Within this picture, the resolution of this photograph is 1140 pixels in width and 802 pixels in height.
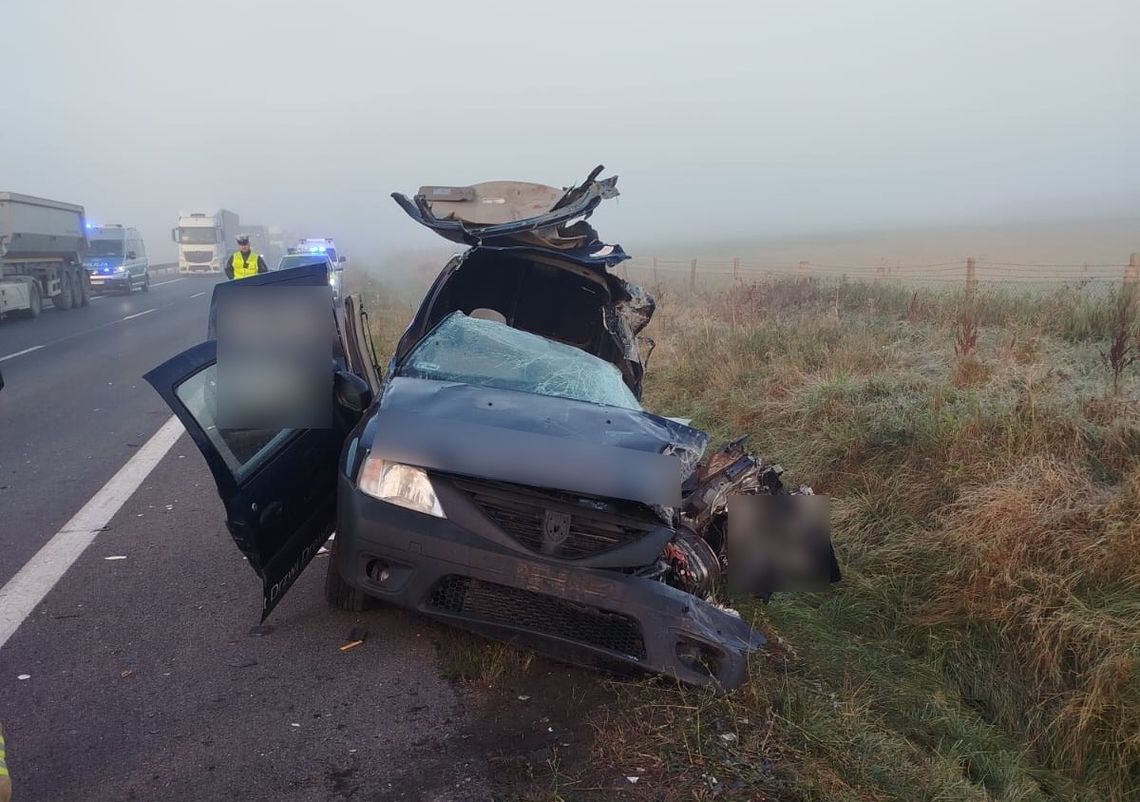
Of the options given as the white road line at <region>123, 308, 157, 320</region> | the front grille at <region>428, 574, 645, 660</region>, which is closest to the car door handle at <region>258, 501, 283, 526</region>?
the front grille at <region>428, 574, 645, 660</region>

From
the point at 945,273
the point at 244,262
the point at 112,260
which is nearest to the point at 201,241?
the point at 112,260

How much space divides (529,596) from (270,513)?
114cm

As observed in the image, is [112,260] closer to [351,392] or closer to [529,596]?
[351,392]

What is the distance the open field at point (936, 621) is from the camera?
3.04 metres

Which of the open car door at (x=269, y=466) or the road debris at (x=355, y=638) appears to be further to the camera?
the road debris at (x=355, y=638)

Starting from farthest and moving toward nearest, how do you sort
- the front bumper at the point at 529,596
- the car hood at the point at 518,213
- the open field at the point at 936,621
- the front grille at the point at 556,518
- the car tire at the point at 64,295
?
the car tire at the point at 64,295 → the car hood at the point at 518,213 → the front grille at the point at 556,518 → the front bumper at the point at 529,596 → the open field at the point at 936,621

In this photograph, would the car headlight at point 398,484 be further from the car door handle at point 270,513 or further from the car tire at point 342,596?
the car tire at point 342,596

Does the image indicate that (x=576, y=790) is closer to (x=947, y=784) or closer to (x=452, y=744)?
(x=452, y=744)

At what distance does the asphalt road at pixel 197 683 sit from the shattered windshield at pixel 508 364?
117 cm

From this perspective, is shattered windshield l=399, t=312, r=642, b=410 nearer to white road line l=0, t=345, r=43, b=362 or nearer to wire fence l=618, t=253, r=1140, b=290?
wire fence l=618, t=253, r=1140, b=290

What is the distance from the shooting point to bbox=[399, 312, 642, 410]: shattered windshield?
4.37 metres

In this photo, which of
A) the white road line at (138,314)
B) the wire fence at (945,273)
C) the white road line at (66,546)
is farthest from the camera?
the white road line at (138,314)

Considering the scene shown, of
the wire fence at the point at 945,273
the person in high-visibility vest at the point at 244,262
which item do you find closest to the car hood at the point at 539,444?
the wire fence at the point at 945,273

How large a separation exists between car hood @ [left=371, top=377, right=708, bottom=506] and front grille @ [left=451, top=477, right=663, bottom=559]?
0.07m
